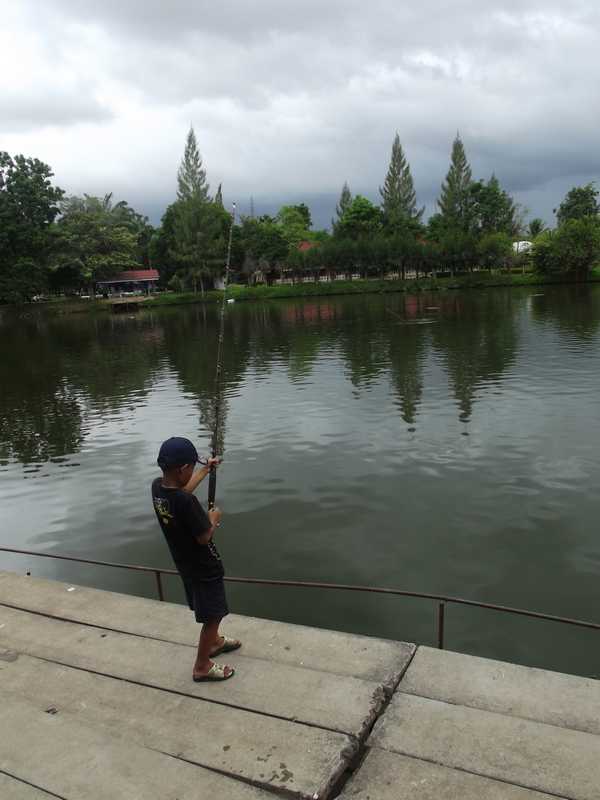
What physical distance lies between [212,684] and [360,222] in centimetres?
9629

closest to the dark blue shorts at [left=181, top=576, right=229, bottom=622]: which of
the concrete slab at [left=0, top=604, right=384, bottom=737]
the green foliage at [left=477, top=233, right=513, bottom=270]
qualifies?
the concrete slab at [left=0, top=604, right=384, bottom=737]

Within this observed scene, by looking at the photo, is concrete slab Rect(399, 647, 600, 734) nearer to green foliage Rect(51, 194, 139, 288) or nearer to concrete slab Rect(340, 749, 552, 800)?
concrete slab Rect(340, 749, 552, 800)

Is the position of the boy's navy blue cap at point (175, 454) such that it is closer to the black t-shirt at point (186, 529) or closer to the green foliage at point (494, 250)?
the black t-shirt at point (186, 529)

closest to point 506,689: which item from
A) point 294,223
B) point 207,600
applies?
point 207,600

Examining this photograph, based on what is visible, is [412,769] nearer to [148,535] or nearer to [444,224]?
[148,535]

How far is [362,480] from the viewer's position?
12094 mm

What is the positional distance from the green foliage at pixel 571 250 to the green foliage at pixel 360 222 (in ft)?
83.8

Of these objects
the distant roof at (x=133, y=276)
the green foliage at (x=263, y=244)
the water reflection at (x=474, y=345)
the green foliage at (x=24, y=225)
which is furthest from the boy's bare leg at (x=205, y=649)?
the green foliage at (x=263, y=244)

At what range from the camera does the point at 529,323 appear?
124 feet

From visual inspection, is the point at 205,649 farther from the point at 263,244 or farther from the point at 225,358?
the point at 263,244

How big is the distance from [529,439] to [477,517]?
4707mm

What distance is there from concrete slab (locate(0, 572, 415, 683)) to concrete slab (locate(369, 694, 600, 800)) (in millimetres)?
532

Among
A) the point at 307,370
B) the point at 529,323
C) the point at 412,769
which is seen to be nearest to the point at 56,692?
the point at 412,769

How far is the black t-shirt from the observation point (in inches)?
166
